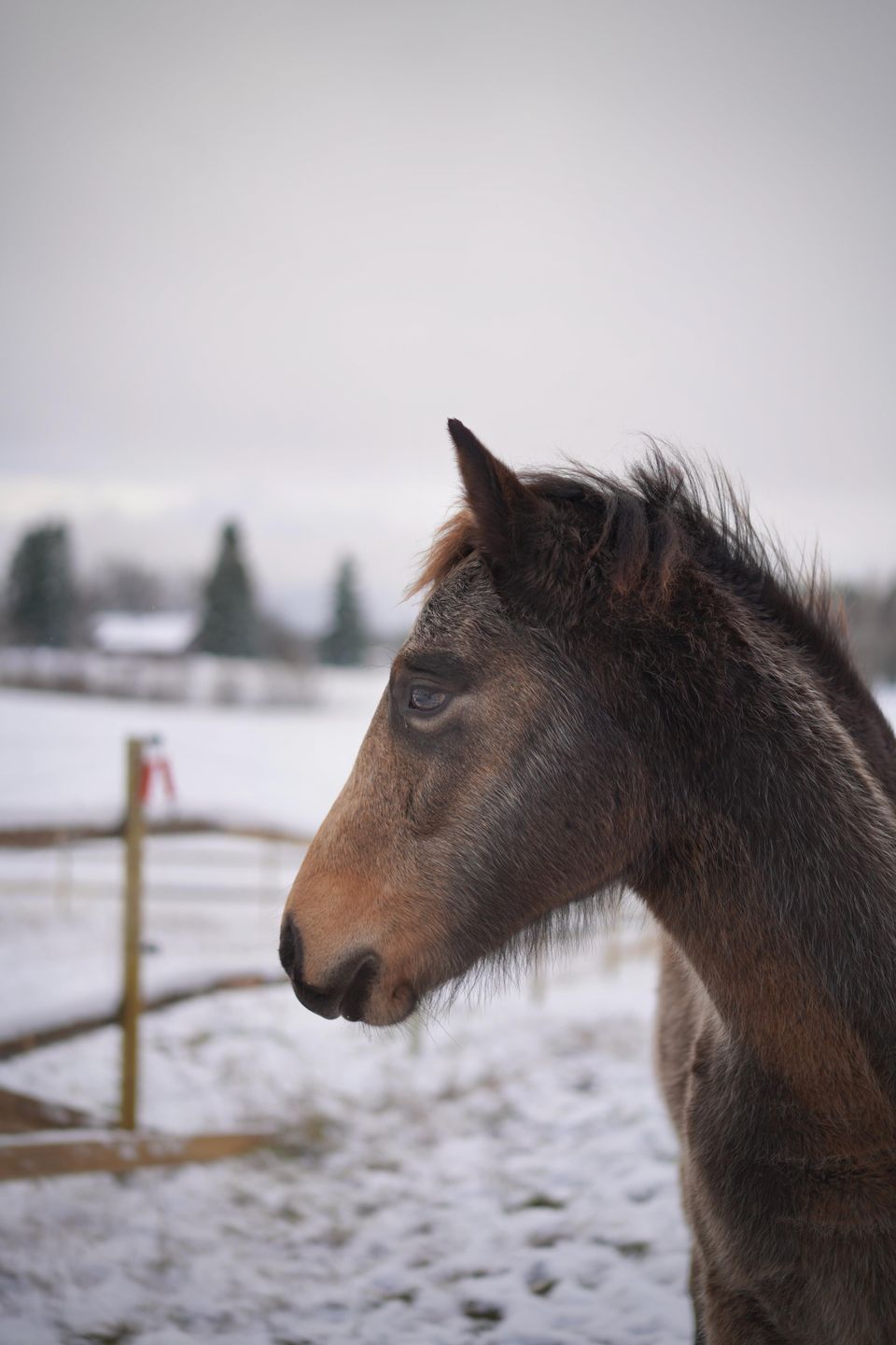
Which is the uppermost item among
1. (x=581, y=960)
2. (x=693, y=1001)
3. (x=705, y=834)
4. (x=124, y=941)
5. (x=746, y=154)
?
(x=746, y=154)

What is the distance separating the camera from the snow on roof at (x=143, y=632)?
14023 mm

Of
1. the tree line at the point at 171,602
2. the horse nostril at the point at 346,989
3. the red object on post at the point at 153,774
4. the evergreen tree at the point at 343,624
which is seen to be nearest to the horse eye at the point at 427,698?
the horse nostril at the point at 346,989

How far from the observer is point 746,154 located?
7566 millimetres

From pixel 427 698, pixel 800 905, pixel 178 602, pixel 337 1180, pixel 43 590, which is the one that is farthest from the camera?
pixel 178 602

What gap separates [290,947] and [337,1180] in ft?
10.4

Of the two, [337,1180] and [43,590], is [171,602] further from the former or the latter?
[337,1180]

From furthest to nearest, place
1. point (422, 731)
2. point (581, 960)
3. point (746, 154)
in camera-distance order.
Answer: point (581, 960)
point (746, 154)
point (422, 731)

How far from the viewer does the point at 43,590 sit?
11.5 metres

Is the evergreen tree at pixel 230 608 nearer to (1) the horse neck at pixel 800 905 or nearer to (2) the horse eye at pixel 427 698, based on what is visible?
(2) the horse eye at pixel 427 698

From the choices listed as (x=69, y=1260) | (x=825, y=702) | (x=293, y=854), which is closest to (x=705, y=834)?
(x=825, y=702)

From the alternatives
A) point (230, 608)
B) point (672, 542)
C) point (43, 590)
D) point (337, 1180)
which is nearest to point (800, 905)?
point (672, 542)

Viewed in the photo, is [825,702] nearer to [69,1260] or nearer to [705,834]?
[705,834]

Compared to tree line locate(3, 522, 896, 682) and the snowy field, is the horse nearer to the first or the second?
the snowy field

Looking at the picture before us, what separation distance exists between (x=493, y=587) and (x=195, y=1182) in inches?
146
